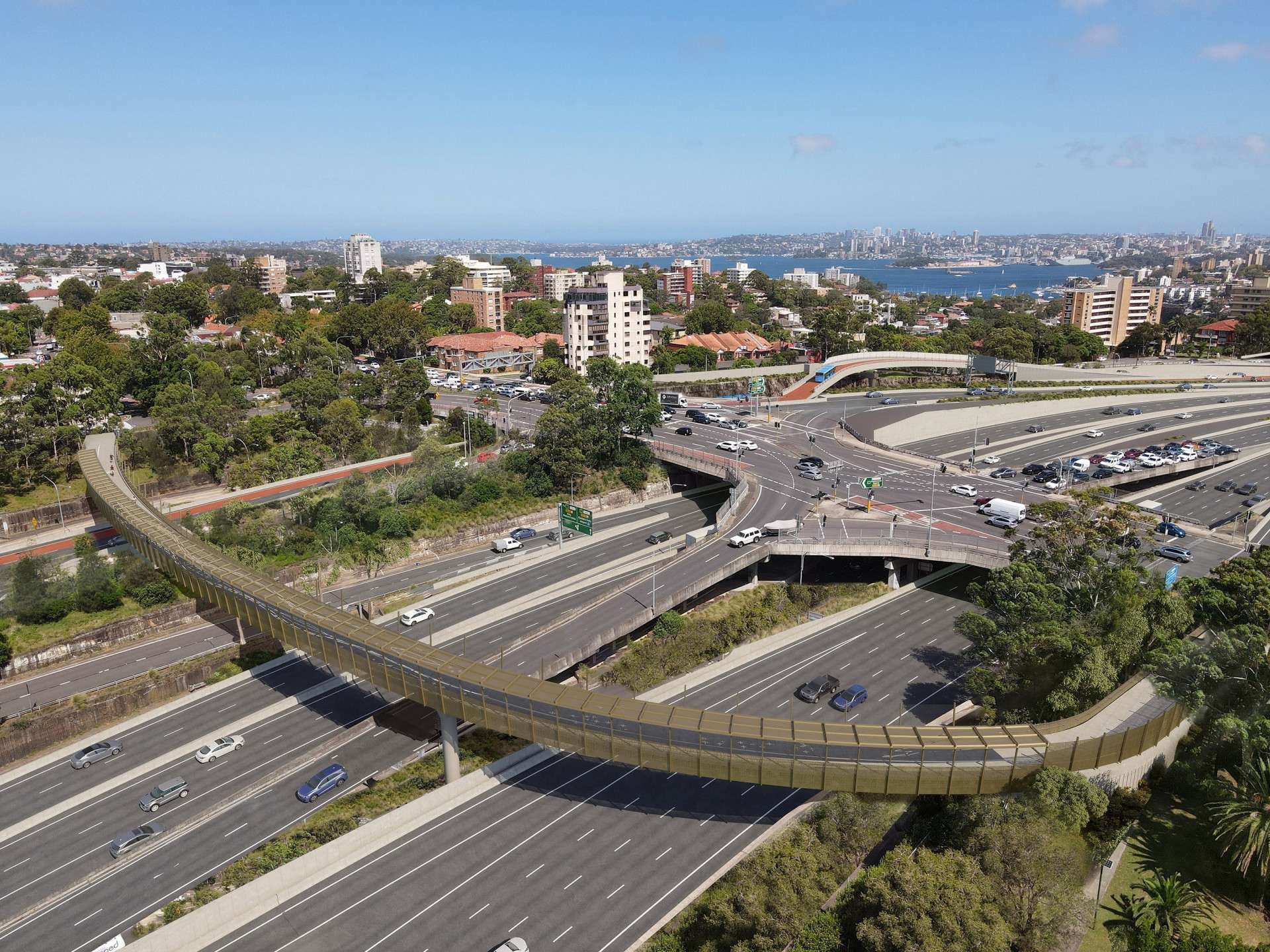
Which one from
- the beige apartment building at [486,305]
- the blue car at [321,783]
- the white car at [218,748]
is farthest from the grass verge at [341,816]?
the beige apartment building at [486,305]

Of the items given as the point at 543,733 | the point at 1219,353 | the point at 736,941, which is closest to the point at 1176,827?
the point at 736,941

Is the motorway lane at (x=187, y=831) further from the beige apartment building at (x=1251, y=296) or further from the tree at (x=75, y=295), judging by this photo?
the beige apartment building at (x=1251, y=296)

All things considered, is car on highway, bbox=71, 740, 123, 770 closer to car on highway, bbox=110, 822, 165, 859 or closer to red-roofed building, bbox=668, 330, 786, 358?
car on highway, bbox=110, 822, 165, 859

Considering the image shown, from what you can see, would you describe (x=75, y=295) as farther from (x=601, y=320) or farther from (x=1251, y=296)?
(x=1251, y=296)

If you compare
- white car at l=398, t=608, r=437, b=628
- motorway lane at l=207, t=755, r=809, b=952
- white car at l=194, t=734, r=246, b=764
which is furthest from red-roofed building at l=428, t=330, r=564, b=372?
motorway lane at l=207, t=755, r=809, b=952

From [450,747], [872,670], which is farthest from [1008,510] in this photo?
[450,747]
